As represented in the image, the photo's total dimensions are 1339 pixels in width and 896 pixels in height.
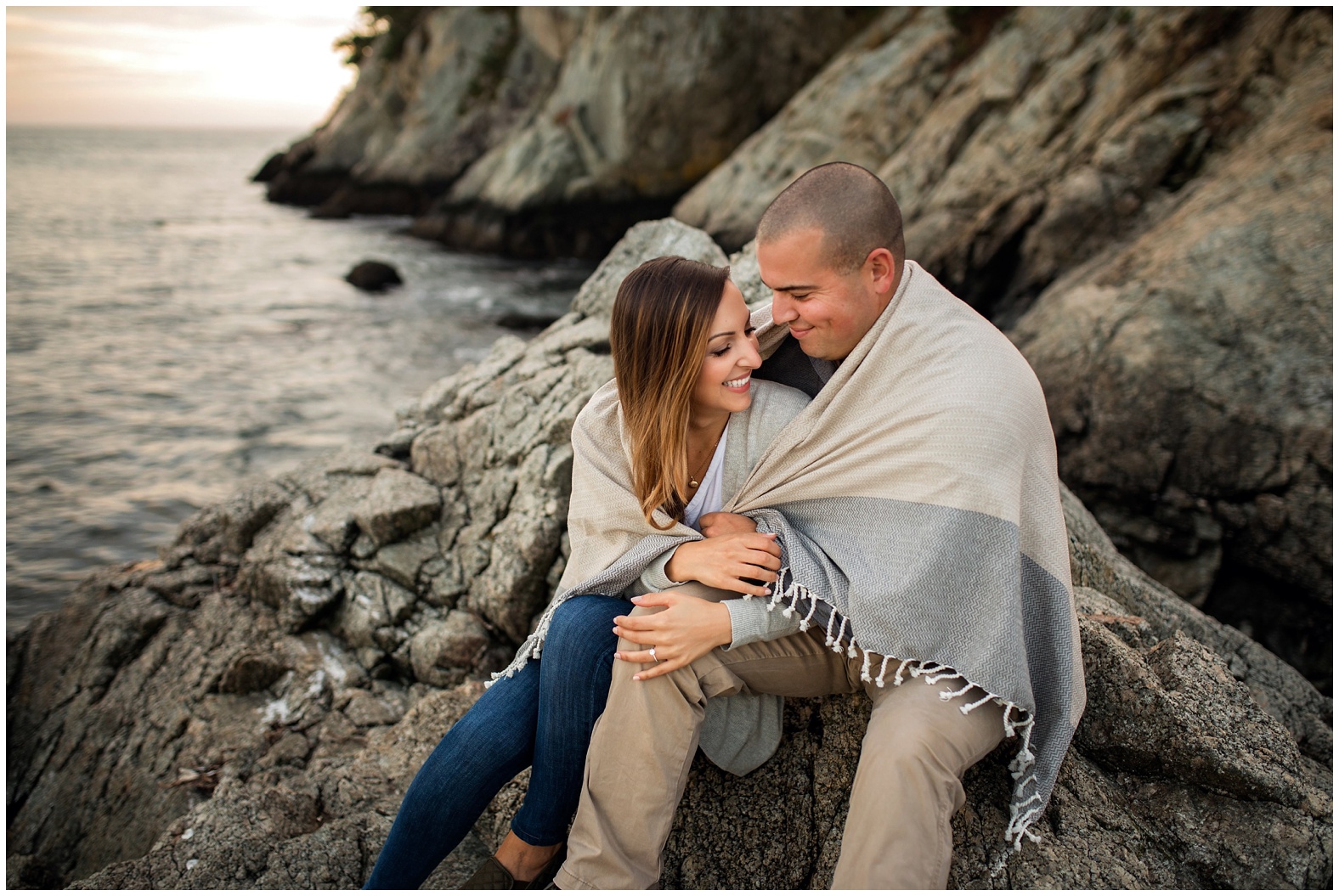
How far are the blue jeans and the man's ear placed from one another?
1.38 metres

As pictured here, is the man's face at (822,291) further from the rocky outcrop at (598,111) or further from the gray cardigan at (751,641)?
the rocky outcrop at (598,111)

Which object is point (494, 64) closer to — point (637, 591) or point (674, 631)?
point (637, 591)

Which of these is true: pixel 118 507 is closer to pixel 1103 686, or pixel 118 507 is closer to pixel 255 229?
pixel 1103 686

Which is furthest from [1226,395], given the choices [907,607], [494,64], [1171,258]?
[494,64]

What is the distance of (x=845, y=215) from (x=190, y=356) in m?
14.2

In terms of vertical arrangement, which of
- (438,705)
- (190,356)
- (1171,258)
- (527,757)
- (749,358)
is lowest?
(190,356)

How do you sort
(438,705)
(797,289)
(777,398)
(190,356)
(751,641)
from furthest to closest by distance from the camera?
(190,356) < (438,705) < (777,398) < (797,289) < (751,641)

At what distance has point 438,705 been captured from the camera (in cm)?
391

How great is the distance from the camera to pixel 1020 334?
762cm

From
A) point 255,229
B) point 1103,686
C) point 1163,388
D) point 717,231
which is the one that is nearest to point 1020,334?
point 1163,388

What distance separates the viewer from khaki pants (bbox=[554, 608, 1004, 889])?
2.26m

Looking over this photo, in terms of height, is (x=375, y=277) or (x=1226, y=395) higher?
(x=1226, y=395)

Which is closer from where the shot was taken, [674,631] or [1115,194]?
[674,631]

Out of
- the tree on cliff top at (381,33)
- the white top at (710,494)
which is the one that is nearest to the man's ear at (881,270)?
the white top at (710,494)
